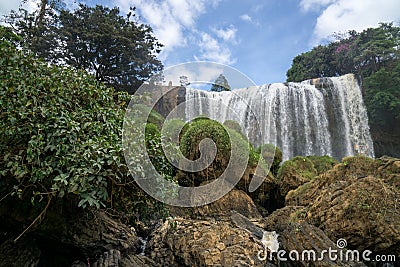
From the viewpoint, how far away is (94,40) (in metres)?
14.1

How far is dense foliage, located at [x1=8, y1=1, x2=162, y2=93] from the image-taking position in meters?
13.4

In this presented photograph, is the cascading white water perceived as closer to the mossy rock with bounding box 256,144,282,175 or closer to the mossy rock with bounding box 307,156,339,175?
the mossy rock with bounding box 307,156,339,175

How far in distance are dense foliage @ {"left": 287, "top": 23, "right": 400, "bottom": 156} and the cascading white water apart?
0.86 metres

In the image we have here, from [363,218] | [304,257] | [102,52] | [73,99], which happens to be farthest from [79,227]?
[102,52]

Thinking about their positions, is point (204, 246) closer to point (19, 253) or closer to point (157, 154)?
point (157, 154)

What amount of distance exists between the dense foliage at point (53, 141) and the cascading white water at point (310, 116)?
11.4m

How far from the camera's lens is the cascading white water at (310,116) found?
14875mm

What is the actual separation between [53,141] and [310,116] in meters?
14.5

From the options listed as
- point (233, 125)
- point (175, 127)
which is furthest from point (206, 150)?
point (233, 125)

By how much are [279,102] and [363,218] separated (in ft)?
40.3

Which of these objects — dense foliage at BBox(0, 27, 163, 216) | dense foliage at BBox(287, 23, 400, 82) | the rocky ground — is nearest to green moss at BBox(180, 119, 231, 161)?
the rocky ground

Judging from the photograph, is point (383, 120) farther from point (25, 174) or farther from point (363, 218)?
point (25, 174)

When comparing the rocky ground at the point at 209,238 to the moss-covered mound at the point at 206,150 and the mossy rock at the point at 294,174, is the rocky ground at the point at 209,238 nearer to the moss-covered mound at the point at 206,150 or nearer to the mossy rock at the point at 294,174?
the moss-covered mound at the point at 206,150

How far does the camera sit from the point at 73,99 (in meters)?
3.26
